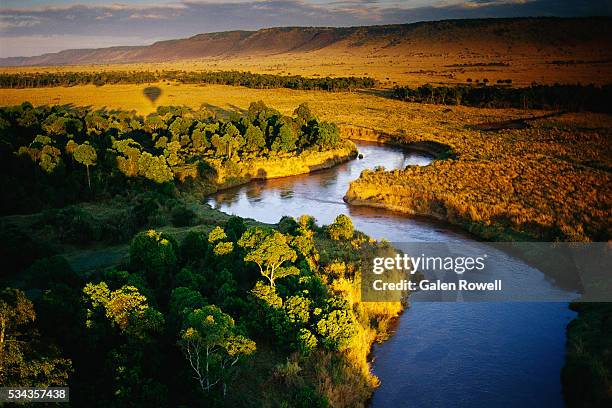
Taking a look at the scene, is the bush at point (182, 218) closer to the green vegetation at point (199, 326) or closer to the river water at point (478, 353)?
the green vegetation at point (199, 326)

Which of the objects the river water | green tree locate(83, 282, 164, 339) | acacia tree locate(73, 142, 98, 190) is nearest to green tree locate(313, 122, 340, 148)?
acacia tree locate(73, 142, 98, 190)

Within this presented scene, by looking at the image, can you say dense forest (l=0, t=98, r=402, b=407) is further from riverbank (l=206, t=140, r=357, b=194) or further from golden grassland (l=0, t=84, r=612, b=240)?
golden grassland (l=0, t=84, r=612, b=240)

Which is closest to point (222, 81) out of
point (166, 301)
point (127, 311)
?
point (166, 301)

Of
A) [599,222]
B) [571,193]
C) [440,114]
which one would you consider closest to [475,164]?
[571,193]

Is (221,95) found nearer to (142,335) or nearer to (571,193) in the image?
(571,193)

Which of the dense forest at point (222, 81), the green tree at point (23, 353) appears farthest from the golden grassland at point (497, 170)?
the green tree at point (23, 353)
